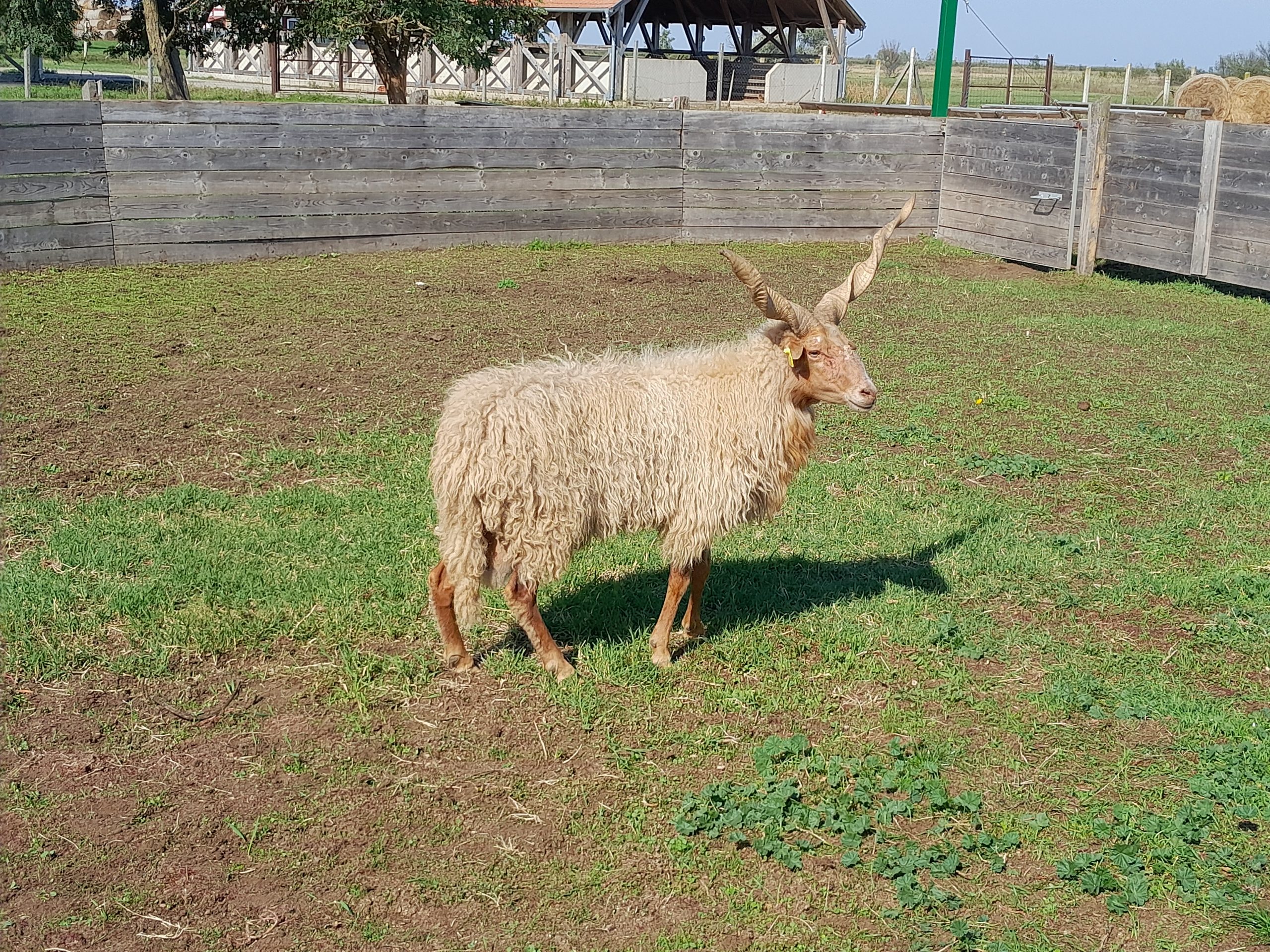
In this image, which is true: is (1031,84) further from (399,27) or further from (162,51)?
(162,51)

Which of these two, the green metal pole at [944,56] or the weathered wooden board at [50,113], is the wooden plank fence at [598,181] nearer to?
the weathered wooden board at [50,113]

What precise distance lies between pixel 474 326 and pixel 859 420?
4005mm

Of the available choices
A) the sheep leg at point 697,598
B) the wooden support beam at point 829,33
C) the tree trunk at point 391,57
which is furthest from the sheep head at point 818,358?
the wooden support beam at point 829,33

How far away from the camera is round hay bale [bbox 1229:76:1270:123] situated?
18672mm

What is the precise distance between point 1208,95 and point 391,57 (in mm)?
14605

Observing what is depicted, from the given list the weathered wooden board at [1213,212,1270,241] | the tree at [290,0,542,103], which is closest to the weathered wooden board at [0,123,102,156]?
the tree at [290,0,542,103]

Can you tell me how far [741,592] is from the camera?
6.15 metres

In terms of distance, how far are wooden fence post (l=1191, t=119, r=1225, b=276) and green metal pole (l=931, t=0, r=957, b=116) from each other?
496cm

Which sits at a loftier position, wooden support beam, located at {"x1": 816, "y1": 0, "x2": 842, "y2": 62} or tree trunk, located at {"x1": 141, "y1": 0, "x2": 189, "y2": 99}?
wooden support beam, located at {"x1": 816, "y1": 0, "x2": 842, "y2": 62}

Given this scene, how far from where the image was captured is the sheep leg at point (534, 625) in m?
5.07

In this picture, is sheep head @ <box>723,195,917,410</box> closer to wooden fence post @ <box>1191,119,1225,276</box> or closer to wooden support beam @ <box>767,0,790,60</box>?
wooden fence post @ <box>1191,119,1225,276</box>

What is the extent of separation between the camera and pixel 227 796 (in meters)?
4.33

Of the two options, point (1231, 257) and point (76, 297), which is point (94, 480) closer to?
point (76, 297)

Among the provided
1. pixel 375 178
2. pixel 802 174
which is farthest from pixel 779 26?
pixel 375 178
